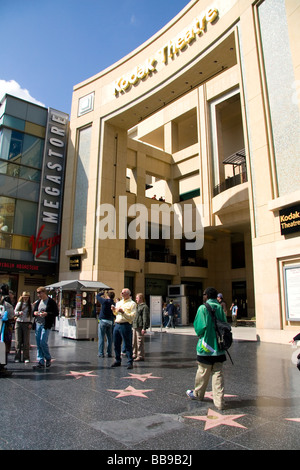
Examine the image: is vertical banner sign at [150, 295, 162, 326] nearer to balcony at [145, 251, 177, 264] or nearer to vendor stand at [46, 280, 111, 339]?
vendor stand at [46, 280, 111, 339]

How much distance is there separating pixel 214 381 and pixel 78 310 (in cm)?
1023

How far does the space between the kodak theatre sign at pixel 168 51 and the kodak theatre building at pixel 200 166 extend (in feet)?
0.27

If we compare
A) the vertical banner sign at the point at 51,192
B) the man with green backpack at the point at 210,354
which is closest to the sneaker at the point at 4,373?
the man with green backpack at the point at 210,354

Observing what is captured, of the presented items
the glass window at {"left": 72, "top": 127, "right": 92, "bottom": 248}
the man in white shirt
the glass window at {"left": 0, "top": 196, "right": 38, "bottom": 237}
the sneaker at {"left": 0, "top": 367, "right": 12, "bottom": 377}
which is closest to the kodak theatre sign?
the glass window at {"left": 72, "top": 127, "right": 92, "bottom": 248}

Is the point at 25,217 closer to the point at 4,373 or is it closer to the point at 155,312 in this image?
the point at 155,312

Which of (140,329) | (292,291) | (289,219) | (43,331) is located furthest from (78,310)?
(289,219)

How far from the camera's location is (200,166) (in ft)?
83.5

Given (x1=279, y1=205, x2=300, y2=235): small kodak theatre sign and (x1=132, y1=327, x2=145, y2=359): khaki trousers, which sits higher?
(x1=279, y1=205, x2=300, y2=235): small kodak theatre sign

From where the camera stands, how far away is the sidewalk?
337 centimetres

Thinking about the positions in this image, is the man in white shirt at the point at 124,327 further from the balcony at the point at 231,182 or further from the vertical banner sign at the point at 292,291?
the balcony at the point at 231,182

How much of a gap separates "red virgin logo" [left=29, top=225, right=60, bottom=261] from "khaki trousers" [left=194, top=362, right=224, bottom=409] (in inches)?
771

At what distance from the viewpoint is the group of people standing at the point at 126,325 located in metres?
7.64
